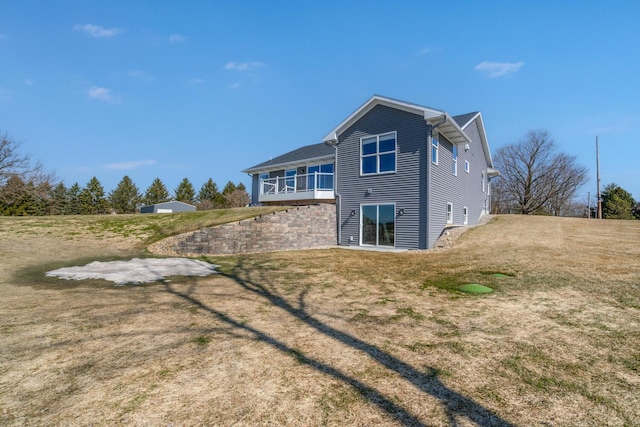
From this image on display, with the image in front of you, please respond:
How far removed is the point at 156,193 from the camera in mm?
54656

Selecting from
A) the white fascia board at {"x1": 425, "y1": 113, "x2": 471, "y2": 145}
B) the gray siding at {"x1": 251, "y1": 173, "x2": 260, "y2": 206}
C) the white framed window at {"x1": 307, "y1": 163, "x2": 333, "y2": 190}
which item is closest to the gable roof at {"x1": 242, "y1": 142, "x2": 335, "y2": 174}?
the gray siding at {"x1": 251, "y1": 173, "x2": 260, "y2": 206}

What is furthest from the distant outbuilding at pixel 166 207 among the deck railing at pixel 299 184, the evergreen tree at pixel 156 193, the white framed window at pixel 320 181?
the white framed window at pixel 320 181

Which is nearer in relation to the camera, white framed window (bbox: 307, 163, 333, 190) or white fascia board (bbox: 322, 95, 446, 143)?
white fascia board (bbox: 322, 95, 446, 143)

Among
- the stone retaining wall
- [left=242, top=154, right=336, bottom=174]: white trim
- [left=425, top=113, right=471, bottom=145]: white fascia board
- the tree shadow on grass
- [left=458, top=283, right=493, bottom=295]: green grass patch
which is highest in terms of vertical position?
[left=425, top=113, right=471, bottom=145]: white fascia board

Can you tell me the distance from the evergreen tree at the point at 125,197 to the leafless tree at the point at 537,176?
189 feet

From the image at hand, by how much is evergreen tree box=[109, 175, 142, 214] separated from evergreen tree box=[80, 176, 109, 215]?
1.28 meters

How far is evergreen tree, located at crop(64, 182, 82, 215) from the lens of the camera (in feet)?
163

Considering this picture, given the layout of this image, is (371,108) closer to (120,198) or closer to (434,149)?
(434,149)

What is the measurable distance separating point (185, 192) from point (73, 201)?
57.7ft

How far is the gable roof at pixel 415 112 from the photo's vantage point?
12.1m

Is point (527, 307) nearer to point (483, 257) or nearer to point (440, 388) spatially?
point (440, 388)

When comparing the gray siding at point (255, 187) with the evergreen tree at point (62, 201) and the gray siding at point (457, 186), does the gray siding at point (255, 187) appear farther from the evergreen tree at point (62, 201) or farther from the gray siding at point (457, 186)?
the evergreen tree at point (62, 201)

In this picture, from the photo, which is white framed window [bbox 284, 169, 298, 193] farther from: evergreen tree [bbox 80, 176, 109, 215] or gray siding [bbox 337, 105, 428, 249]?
evergreen tree [bbox 80, 176, 109, 215]

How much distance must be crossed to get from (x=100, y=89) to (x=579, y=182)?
47.5 metres
